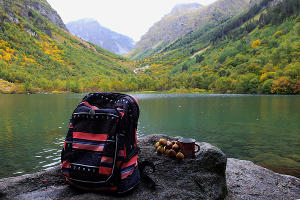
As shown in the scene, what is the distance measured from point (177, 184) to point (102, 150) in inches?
70.9

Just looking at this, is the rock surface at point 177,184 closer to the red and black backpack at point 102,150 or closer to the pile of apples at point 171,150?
the pile of apples at point 171,150

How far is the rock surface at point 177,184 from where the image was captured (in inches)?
139

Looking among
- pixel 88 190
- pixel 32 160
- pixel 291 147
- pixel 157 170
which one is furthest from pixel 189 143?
pixel 291 147

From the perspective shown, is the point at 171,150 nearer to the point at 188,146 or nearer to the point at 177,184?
the point at 188,146

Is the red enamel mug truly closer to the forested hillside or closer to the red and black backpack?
the red and black backpack

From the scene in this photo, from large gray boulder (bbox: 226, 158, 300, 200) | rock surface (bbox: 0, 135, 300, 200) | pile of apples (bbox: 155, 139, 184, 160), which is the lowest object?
large gray boulder (bbox: 226, 158, 300, 200)

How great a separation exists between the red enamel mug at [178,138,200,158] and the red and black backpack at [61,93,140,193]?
49.3 inches

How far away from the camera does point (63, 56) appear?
620 feet

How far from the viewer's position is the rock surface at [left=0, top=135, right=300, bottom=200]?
139 inches

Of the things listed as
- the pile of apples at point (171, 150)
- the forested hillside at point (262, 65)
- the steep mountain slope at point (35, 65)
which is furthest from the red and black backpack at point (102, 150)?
the steep mountain slope at point (35, 65)

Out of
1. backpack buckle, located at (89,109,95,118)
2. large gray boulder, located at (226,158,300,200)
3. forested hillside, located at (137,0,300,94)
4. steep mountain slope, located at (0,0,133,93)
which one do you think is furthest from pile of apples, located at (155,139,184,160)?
steep mountain slope, located at (0,0,133,93)

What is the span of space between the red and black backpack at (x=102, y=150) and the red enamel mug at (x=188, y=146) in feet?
4.11

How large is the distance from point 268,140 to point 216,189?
48.5 feet

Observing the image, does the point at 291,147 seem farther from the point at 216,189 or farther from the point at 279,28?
the point at 279,28
